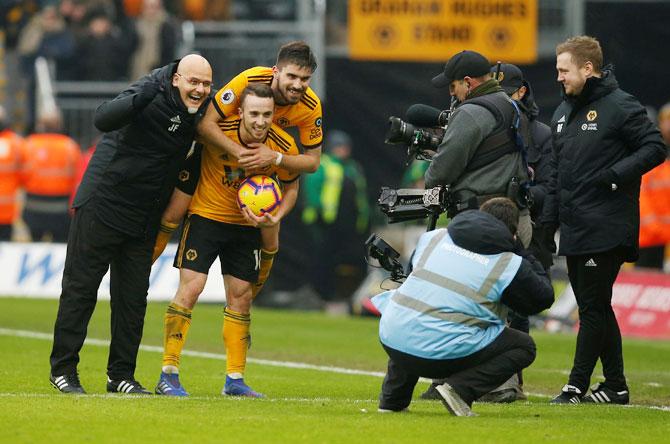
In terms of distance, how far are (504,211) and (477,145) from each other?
3.88 feet

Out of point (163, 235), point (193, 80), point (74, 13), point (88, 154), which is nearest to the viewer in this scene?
point (193, 80)

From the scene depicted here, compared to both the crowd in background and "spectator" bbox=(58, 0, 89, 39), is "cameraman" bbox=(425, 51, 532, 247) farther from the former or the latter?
"spectator" bbox=(58, 0, 89, 39)

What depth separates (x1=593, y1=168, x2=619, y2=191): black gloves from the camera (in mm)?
10836

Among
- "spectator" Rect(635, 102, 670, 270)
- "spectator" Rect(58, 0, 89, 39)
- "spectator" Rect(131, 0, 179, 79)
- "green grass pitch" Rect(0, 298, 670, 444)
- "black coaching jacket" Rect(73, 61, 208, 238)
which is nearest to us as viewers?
"green grass pitch" Rect(0, 298, 670, 444)

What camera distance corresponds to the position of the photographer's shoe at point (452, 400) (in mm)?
9328

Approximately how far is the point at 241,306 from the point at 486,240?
248 centimetres

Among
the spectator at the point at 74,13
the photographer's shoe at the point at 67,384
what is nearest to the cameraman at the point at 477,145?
the photographer's shoe at the point at 67,384

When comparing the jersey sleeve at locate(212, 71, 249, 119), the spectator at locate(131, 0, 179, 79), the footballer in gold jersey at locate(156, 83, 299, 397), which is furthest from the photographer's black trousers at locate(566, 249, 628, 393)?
the spectator at locate(131, 0, 179, 79)

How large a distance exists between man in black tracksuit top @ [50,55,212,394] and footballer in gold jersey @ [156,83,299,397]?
9.5 inches

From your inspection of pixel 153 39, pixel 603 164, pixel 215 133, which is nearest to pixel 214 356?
pixel 215 133

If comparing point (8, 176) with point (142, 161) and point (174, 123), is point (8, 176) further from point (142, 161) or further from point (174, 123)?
point (174, 123)

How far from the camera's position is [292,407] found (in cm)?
984

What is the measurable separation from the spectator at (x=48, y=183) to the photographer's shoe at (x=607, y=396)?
42.3 ft

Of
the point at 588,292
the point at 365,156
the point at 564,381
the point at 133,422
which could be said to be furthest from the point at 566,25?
the point at 133,422
